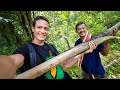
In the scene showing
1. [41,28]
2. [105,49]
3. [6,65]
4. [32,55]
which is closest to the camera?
[6,65]

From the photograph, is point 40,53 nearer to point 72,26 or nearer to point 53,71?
point 53,71

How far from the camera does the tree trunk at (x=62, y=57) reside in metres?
1.61

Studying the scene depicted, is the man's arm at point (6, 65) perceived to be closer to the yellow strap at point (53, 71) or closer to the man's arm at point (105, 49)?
the yellow strap at point (53, 71)

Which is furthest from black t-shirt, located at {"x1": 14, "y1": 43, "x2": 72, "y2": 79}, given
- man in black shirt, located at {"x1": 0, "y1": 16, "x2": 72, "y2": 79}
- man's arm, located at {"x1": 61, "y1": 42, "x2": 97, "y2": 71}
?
man's arm, located at {"x1": 61, "y1": 42, "x2": 97, "y2": 71}

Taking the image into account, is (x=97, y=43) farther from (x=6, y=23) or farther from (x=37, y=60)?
(x=6, y=23)

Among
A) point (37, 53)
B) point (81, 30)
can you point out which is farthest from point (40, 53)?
point (81, 30)

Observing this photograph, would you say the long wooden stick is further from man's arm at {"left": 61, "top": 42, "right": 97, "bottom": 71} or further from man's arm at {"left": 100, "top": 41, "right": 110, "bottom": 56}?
man's arm at {"left": 100, "top": 41, "right": 110, "bottom": 56}

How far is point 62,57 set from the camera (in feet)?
5.77

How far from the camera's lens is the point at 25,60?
4.84ft

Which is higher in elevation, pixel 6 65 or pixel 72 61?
pixel 6 65

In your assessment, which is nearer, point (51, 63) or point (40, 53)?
point (40, 53)
